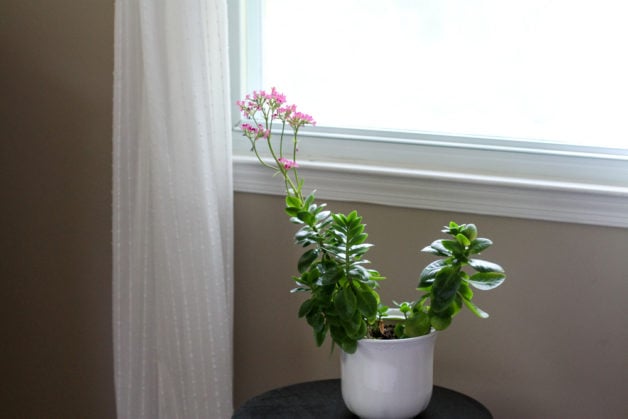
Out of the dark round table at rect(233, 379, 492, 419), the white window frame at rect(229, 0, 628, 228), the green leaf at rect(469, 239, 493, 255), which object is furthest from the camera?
the white window frame at rect(229, 0, 628, 228)

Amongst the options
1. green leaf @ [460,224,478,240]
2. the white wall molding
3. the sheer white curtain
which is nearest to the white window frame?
the white wall molding

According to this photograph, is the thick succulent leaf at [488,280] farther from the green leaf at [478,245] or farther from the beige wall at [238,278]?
the beige wall at [238,278]

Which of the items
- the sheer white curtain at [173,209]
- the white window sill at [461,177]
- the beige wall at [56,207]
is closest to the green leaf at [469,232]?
the white window sill at [461,177]

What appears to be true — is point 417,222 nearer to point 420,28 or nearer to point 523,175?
point 523,175

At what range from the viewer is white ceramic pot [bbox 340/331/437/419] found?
1.39 m

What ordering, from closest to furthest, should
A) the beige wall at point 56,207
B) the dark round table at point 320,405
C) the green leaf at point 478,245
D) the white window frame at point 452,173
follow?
1. the green leaf at point 478,245
2. the dark round table at point 320,405
3. the white window frame at point 452,173
4. the beige wall at point 56,207

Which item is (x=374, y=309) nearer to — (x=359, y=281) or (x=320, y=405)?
(x=359, y=281)

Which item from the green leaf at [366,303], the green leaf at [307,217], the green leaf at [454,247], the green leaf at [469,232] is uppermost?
the green leaf at [307,217]

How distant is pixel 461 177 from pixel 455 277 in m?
0.33

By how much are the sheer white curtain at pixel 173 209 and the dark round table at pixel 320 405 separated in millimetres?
207

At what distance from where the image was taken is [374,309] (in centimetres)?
140

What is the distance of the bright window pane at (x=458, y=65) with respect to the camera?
5.28 ft

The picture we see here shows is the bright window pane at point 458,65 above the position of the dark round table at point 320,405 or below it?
above

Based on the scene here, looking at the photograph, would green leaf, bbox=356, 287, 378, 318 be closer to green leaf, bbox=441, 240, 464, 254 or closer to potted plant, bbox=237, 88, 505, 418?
potted plant, bbox=237, 88, 505, 418
